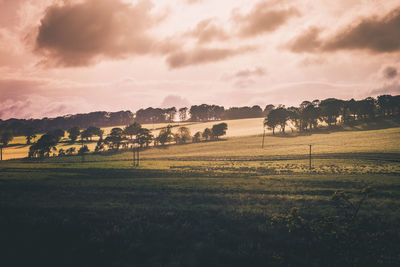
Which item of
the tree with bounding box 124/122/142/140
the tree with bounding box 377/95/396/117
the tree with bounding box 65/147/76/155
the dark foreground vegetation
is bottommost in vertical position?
the dark foreground vegetation

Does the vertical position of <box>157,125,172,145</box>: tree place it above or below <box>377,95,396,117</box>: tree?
below

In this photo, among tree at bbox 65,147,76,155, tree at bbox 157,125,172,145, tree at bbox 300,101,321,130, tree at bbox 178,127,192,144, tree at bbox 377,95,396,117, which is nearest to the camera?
tree at bbox 65,147,76,155

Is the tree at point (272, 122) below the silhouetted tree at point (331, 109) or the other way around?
below

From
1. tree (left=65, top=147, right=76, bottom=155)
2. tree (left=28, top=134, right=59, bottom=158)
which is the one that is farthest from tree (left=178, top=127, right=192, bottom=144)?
tree (left=28, top=134, right=59, bottom=158)

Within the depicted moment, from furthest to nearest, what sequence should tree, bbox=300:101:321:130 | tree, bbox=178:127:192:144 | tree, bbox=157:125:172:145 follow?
tree, bbox=300:101:321:130 < tree, bbox=178:127:192:144 < tree, bbox=157:125:172:145

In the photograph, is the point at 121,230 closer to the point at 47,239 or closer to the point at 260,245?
the point at 47,239

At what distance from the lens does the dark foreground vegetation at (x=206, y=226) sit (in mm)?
14797

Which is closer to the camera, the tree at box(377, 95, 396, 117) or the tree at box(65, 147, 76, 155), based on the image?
the tree at box(65, 147, 76, 155)

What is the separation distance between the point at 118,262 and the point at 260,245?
10.1m

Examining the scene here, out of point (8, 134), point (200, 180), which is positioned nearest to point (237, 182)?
point (200, 180)

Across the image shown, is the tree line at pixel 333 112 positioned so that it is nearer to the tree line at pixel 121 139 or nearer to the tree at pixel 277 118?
the tree at pixel 277 118

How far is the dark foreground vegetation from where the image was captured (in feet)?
48.5

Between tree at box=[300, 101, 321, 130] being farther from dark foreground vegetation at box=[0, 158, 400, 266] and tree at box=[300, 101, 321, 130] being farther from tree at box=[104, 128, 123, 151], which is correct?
tree at box=[104, 128, 123, 151]

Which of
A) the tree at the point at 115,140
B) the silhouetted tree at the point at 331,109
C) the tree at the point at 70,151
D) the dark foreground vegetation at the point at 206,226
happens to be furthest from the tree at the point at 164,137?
the silhouetted tree at the point at 331,109
